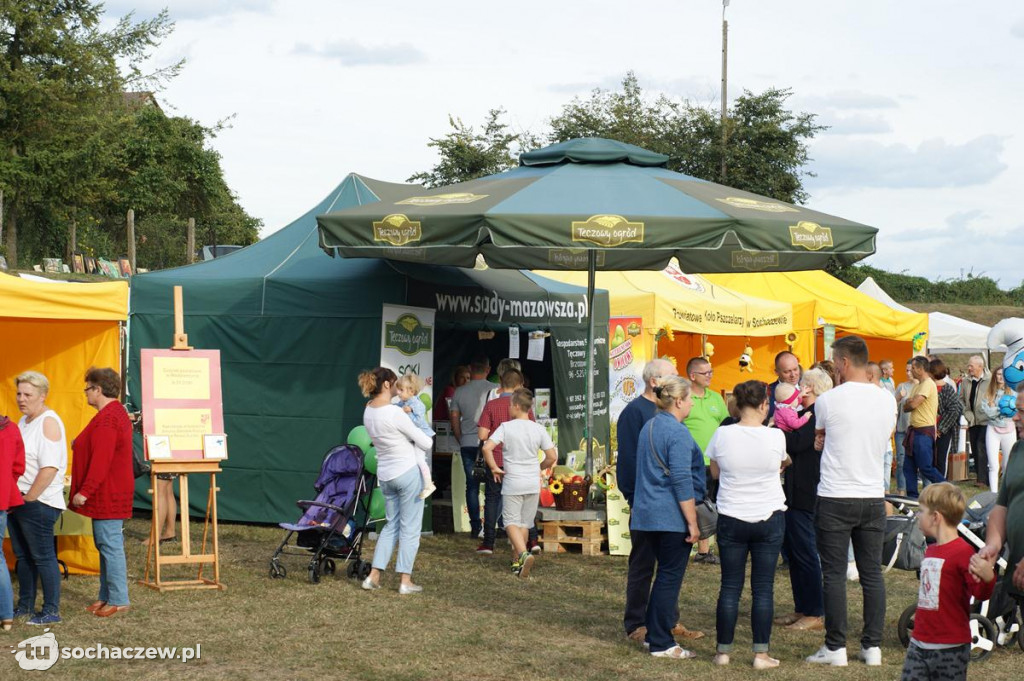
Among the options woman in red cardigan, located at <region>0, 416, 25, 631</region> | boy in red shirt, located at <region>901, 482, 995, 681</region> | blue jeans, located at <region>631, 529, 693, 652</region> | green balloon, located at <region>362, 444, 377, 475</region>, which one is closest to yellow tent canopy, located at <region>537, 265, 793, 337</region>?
green balloon, located at <region>362, 444, 377, 475</region>

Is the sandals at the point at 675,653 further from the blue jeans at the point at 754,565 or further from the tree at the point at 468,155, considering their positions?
the tree at the point at 468,155

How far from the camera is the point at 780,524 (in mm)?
6129

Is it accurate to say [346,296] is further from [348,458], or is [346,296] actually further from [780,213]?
[780,213]

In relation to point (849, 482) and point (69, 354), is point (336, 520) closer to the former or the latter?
point (69, 354)

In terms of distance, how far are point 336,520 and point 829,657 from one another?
380 centimetres

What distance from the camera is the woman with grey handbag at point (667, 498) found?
629 centimetres

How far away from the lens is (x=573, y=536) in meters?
10.1

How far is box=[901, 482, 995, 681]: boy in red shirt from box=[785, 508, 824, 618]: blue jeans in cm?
233

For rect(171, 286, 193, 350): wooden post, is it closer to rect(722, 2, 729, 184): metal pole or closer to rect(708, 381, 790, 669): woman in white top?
rect(708, 381, 790, 669): woman in white top

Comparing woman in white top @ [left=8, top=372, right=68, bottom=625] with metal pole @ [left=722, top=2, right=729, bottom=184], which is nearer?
woman in white top @ [left=8, top=372, right=68, bottom=625]

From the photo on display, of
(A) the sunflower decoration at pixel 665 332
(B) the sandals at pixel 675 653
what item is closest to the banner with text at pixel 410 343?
(A) the sunflower decoration at pixel 665 332

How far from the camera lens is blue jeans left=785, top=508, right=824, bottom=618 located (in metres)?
7.09

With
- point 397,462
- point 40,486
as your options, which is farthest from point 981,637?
point 40,486

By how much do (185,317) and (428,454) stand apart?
2746mm
